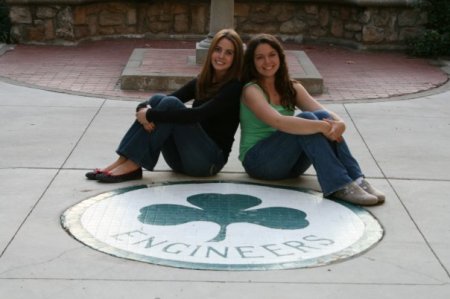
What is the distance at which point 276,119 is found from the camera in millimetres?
5090

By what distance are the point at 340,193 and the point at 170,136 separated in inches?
42.9

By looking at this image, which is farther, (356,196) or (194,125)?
(194,125)

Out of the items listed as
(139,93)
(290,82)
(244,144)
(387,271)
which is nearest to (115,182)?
(244,144)

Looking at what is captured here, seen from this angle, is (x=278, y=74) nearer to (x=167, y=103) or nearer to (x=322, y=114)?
(x=322, y=114)

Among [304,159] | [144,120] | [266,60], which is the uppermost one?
[266,60]

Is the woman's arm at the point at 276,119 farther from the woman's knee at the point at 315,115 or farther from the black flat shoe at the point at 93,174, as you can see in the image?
the black flat shoe at the point at 93,174

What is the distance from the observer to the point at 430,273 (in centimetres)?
401

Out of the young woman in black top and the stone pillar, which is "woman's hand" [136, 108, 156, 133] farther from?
the stone pillar

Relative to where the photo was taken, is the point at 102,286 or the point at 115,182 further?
the point at 115,182

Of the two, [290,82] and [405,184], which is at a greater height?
[290,82]

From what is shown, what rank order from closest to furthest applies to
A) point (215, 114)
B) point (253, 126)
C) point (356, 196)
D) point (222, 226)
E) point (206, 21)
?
point (222, 226)
point (356, 196)
point (215, 114)
point (253, 126)
point (206, 21)

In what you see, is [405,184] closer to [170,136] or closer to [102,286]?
[170,136]

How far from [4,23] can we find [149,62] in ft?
9.84

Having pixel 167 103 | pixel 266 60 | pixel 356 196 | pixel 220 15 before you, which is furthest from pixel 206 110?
pixel 220 15
